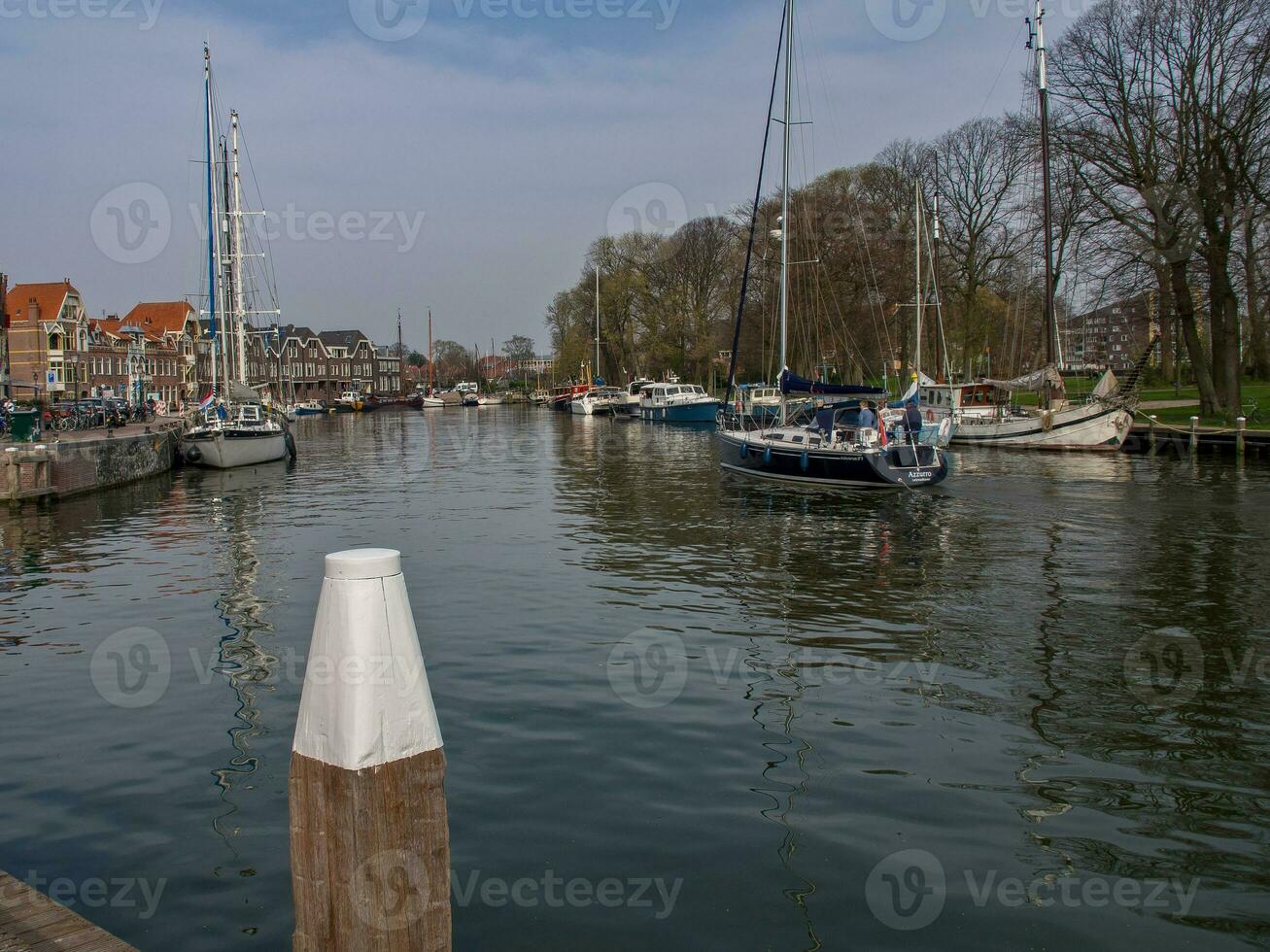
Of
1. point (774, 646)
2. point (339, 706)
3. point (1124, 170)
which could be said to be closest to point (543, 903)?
point (339, 706)

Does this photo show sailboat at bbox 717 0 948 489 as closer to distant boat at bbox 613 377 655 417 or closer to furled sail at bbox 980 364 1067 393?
furled sail at bbox 980 364 1067 393

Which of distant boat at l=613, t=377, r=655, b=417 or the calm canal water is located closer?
the calm canal water

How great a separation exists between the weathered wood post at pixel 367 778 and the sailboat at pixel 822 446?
24508 mm

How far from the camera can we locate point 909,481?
86.5ft

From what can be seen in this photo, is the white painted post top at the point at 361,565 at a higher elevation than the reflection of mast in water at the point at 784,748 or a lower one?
higher

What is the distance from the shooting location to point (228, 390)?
41.5 meters

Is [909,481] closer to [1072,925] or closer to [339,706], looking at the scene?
[1072,925]

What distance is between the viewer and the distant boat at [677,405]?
71.1m

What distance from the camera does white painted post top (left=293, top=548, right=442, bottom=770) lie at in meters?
2.82

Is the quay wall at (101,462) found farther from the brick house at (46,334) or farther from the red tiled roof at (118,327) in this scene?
the red tiled roof at (118,327)

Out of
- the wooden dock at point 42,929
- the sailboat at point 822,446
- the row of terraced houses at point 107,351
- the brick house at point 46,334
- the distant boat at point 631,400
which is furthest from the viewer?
the distant boat at point 631,400

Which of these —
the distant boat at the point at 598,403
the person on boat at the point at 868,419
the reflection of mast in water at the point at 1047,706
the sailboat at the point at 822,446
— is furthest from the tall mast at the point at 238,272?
the distant boat at the point at 598,403

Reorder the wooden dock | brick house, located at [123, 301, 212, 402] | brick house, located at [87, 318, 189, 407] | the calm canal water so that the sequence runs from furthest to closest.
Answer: brick house, located at [123, 301, 212, 402] < brick house, located at [87, 318, 189, 407] < the calm canal water < the wooden dock

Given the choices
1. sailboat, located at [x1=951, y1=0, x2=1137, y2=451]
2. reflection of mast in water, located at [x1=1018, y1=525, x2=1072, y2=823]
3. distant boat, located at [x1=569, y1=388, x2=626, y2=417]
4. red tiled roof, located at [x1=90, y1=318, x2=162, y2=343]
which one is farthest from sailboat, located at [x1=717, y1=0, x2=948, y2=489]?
red tiled roof, located at [x1=90, y1=318, x2=162, y2=343]
